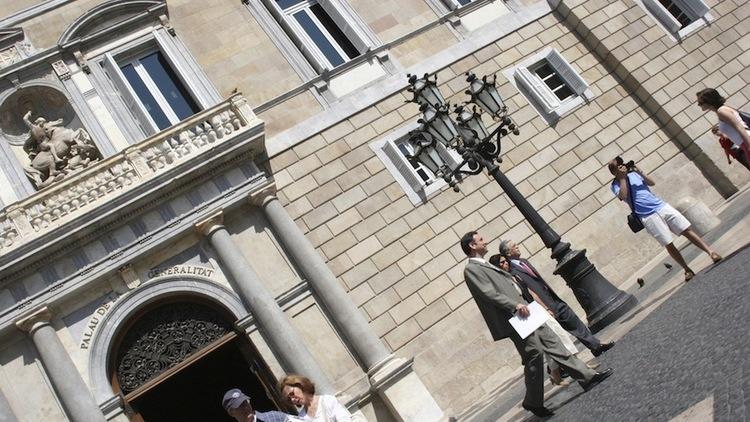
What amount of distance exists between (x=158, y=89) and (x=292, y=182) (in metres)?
3.69

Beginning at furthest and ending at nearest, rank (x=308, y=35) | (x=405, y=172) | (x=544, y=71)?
(x=544, y=71) < (x=308, y=35) < (x=405, y=172)

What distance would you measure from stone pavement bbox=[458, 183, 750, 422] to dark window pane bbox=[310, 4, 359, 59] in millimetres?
8644

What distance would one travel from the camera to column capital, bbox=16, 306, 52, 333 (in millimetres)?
13211

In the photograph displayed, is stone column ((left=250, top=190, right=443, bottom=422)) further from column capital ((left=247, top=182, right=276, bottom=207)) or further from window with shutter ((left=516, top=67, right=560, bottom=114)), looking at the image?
window with shutter ((left=516, top=67, right=560, bottom=114))

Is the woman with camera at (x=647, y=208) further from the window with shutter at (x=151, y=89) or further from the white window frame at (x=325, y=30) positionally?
the window with shutter at (x=151, y=89)

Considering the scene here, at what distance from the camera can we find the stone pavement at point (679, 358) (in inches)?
214

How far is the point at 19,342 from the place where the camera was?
44.1ft

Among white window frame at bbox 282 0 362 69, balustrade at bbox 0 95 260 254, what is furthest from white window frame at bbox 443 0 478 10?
balustrade at bbox 0 95 260 254

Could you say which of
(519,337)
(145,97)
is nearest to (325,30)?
(145,97)

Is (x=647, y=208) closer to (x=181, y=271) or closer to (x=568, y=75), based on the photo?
(x=568, y=75)

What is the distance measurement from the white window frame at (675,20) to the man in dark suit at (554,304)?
1161cm

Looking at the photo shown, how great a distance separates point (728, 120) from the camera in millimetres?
10125

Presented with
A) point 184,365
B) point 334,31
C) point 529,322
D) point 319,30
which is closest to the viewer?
point 529,322

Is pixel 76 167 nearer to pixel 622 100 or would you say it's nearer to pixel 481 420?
pixel 481 420
